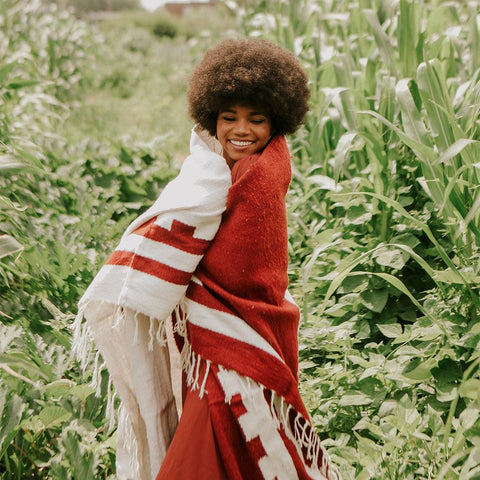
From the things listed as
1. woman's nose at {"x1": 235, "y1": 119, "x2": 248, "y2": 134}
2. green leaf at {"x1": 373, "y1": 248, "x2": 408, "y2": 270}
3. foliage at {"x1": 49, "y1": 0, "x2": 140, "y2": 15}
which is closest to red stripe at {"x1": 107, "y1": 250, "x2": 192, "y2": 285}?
woman's nose at {"x1": 235, "y1": 119, "x2": 248, "y2": 134}

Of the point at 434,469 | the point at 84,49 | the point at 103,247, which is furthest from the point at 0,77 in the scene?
the point at 84,49

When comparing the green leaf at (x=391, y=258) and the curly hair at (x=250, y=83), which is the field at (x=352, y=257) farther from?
the curly hair at (x=250, y=83)

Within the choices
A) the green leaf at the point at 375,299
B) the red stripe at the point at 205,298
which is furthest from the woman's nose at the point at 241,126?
the green leaf at the point at 375,299

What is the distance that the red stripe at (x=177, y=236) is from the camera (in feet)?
4.46

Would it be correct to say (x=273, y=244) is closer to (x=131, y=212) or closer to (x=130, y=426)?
(x=130, y=426)

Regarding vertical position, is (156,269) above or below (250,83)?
below

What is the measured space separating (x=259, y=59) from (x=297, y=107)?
150 mm

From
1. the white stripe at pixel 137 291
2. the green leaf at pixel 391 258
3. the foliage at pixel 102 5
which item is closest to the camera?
the white stripe at pixel 137 291

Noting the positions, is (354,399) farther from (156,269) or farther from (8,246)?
(8,246)

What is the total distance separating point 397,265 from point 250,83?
0.96 meters

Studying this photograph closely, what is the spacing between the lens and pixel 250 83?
1.42 metres

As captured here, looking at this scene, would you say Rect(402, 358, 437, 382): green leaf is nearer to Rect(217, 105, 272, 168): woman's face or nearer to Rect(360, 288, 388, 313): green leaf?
Rect(360, 288, 388, 313): green leaf

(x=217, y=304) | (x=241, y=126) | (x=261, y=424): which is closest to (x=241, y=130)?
(x=241, y=126)

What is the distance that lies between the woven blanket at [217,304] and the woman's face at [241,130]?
0.04 meters
